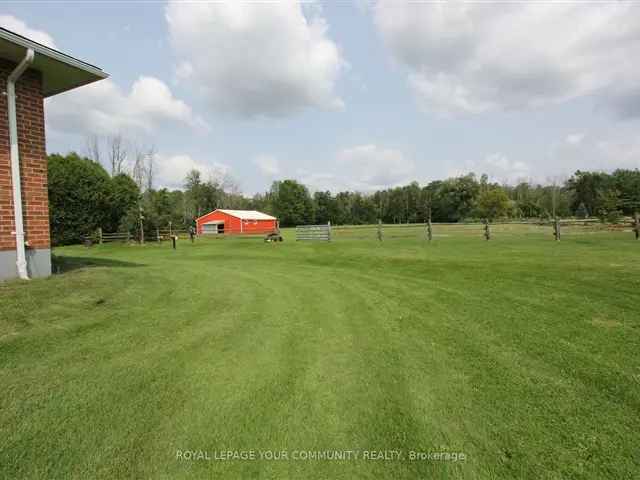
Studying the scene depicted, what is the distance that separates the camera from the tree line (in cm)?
2892

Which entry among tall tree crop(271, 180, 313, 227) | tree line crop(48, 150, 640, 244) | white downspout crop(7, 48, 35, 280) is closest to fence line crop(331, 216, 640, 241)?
tree line crop(48, 150, 640, 244)

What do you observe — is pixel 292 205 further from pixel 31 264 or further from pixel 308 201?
pixel 31 264

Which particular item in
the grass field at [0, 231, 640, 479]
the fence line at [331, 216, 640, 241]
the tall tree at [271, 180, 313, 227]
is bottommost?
the grass field at [0, 231, 640, 479]

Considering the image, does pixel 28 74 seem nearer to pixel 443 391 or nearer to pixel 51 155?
pixel 443 391

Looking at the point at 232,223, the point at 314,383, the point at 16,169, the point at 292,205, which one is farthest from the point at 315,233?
the point at 292,205

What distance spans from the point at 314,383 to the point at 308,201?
76.8 m

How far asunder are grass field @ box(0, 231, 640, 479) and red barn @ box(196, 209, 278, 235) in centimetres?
3744

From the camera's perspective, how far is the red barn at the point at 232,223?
4450 centimetres

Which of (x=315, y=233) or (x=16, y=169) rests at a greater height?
(x=16, y=169)

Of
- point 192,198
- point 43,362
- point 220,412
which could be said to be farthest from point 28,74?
point 192,198

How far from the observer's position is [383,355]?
13.5ft

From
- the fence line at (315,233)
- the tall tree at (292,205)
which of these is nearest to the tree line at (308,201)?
the tall tree at (292,205)

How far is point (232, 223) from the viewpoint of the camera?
44781 mm

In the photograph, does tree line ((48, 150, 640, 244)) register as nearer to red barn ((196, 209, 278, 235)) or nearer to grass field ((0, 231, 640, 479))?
red barn ((196, 209, 278, 235))
